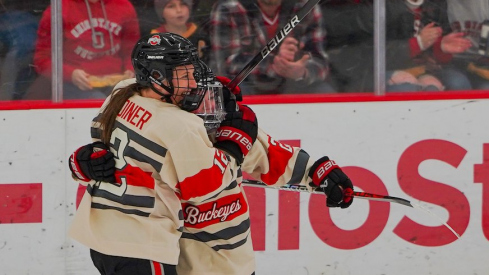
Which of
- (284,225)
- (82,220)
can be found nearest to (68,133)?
(284,225)

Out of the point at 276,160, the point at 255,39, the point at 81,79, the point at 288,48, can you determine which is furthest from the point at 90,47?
the point at 276,160

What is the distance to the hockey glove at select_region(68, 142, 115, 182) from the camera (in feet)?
7.57

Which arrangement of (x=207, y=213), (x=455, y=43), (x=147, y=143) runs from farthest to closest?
(x=455, y=43) → (x=207, y=213) → (x=147, y=143)

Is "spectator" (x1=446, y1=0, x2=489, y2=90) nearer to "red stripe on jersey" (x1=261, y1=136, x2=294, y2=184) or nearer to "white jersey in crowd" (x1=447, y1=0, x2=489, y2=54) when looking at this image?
"white jersey in crowd" (x1=447, y1=0, x2=489, y2=54)

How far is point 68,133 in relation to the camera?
11.4ft

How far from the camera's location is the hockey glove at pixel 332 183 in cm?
263

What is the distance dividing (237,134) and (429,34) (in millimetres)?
1529

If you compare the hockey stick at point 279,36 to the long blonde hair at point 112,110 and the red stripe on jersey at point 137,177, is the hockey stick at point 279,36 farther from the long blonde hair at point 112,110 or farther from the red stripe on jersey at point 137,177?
the red stripe on jersey at point 137,177

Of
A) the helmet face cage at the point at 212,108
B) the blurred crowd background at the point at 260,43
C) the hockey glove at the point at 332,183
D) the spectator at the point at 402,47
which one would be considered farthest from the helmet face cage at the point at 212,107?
the spectator at the point at 402,47

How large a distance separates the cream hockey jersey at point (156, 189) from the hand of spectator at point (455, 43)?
5.27 ft

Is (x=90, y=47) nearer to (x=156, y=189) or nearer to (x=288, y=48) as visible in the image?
(x=288, y=48)

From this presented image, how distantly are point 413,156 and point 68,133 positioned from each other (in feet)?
4.37

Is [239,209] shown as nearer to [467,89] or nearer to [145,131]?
[145,131]

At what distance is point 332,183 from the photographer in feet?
8.64
